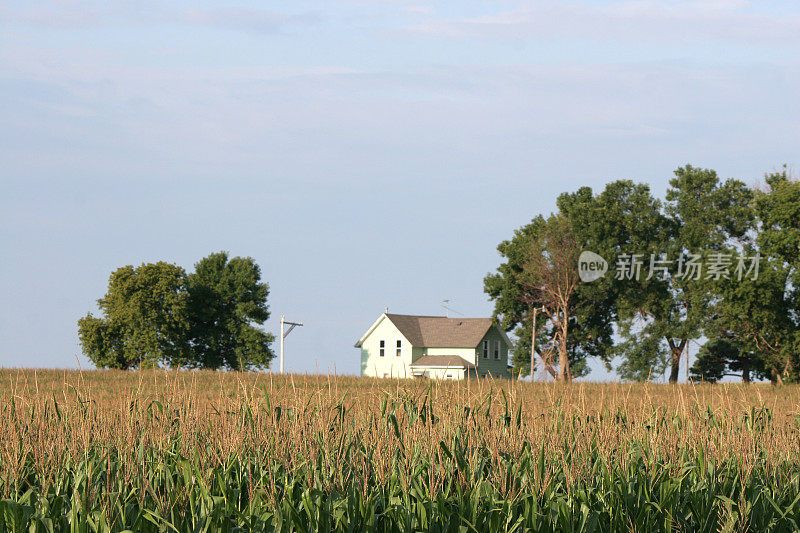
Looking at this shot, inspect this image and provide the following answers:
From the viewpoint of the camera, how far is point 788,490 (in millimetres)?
9438

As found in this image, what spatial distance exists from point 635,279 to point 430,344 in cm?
2234

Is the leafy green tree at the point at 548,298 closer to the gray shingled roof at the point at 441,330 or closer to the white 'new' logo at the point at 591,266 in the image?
the white 'new' logo at the point at 591,266

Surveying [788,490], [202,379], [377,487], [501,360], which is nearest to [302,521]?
[377,487]

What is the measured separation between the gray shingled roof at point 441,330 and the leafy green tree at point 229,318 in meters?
12.7

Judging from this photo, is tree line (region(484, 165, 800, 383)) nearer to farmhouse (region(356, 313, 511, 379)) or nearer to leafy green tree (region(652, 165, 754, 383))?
leafy green tree (region(652, 165, 754, 383))

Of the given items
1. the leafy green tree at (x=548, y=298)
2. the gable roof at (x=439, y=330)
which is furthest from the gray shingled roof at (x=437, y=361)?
the leafy green tree at (x=548, y=298)

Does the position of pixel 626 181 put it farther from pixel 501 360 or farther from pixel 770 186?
pixel 501 360

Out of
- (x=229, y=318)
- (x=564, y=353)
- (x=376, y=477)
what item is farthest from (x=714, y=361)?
(x=376, y=477)

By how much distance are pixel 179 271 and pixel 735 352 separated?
139ft

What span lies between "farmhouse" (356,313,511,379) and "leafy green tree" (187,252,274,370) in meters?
10.4

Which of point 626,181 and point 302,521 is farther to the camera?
point 626,181

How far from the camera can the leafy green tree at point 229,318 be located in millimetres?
68500

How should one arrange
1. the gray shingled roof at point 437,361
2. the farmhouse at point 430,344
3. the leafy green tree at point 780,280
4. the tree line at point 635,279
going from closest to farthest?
the leafy green tree at point 780,280 < the tree line at point 635,279 < the gray shingled roof at point 437,361 < the farmhouse at point 430,344

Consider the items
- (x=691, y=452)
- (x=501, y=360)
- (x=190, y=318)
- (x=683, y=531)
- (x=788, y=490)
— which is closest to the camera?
(x=683, y=531)
